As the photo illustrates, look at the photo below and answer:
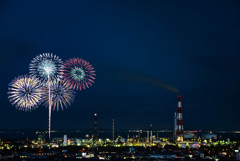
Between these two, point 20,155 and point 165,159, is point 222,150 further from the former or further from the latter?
point 20,155

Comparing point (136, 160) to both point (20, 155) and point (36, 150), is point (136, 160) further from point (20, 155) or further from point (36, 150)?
point (36, 150)

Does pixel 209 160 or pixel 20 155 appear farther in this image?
pixel 20 155

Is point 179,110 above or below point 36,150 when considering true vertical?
above

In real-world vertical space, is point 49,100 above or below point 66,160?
above

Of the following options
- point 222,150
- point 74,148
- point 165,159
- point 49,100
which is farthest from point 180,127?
point 49,100

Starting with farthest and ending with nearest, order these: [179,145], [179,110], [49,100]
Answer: [179,145]
[179,110]
[49,100]

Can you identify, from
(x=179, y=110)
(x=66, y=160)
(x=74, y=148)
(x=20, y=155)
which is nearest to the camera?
(x=66, y=160)

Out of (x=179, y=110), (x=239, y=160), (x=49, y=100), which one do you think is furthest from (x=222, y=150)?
(x=49, y=100)

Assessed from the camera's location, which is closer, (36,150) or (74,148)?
(36,150)

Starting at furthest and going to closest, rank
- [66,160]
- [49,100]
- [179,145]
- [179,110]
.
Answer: [179,145] < [179,110] < [66,160] < [49,100]
